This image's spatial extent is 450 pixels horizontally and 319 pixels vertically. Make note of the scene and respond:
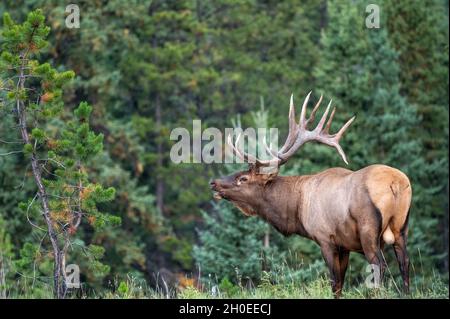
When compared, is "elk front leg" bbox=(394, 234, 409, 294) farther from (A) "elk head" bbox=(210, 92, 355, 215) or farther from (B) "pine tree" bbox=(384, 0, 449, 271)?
(B) "pine tree" bbox=(384, 0, 449, 271)

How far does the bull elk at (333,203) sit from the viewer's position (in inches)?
463

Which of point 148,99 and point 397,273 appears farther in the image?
point 148,99

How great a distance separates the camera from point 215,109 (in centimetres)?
4362

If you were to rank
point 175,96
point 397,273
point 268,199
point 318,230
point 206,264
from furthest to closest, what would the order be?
point 175,96
point 397,273
point 206,264
point 268,199
point 318,230

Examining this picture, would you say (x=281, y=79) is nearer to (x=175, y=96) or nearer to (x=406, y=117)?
(x=175, y=96)

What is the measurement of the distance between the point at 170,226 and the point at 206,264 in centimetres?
1560

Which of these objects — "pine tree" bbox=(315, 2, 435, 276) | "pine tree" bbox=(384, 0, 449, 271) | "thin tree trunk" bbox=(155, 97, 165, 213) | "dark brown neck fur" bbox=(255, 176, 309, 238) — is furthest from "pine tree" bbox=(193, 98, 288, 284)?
"thin tree trunk" bbox=(155, 97, 165, 213)

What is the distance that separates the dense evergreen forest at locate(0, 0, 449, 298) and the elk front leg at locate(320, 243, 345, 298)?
6487 mm

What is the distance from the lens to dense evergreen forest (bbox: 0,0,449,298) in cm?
2748

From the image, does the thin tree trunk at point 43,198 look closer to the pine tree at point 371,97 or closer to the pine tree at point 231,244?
the pine tree at point 231,244

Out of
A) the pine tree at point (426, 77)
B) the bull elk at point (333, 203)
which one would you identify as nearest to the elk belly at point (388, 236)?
the bull elk at point (333, 203)

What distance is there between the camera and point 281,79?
45.2 m

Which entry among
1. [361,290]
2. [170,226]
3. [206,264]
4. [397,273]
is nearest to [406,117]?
[397,273]

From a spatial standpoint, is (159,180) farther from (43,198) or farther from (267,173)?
Result: (43,198)
